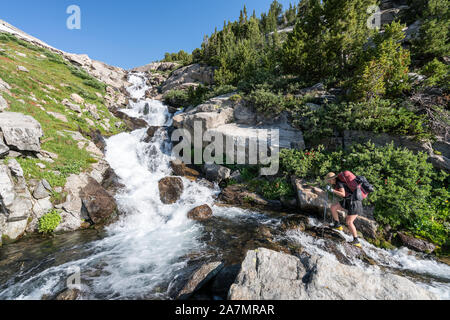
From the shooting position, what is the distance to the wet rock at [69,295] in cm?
444

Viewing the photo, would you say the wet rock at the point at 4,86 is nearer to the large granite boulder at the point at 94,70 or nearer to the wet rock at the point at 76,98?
the wet rock at the point at 76,98

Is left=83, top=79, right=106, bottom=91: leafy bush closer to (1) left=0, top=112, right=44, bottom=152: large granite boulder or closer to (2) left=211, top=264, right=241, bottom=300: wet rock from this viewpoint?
(1) left=0, top=112, right=44, bottom=152: large granite boulder

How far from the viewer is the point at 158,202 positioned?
11.0m

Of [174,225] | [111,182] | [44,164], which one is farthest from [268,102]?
[44,164]

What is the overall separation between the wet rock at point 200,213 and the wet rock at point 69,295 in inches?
213

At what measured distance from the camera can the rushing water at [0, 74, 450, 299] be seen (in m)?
5.11

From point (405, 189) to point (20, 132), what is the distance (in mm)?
18609

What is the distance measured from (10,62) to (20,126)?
18.4 meters

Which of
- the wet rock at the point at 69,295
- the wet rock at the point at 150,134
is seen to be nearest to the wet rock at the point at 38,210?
the wet rock at the point at 69,295

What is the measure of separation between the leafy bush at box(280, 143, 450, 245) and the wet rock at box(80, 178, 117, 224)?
37.8 ft

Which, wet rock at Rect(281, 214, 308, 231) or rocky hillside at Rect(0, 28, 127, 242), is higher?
rocky hillside at Rect(0, 28, 127, 242)

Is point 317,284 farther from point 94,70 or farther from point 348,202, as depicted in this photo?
point 94,70

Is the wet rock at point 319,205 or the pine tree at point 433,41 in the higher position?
the pine tree at point 433,41

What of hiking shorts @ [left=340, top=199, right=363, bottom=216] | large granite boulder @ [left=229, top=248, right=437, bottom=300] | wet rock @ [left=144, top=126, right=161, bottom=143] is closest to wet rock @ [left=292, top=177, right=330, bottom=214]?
hiking shorts @ [left=340, top=199, right=363, bottom=216]
